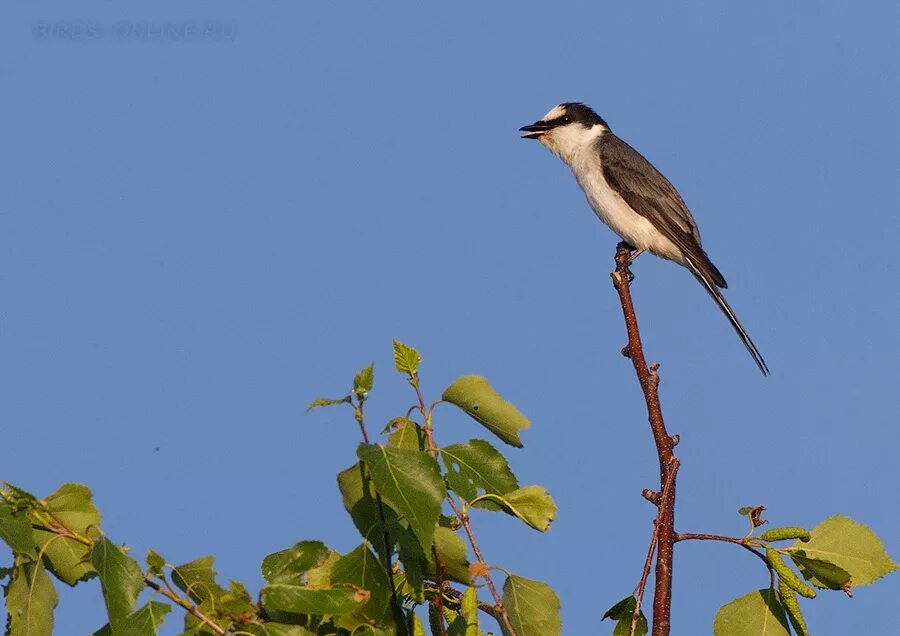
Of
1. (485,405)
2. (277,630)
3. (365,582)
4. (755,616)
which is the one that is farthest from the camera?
(755,616)

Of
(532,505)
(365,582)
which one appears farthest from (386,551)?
(532,505)

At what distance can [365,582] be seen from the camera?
9.57 feet

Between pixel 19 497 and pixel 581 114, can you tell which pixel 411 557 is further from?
pixel 581 114

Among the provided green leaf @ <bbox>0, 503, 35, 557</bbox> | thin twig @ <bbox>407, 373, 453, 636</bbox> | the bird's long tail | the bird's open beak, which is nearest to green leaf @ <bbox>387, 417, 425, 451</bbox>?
thin twig @ <bbox>407, 373, 453, 636</bbox>

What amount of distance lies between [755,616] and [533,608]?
0.85 meters

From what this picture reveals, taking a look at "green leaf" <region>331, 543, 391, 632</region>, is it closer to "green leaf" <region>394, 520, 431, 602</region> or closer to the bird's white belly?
"green leaf" <region>394, 520, 431, 602</region>

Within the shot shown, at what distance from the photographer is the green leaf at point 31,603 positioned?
3104 millimetres

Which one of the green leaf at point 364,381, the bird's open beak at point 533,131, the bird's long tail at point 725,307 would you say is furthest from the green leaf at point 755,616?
the bird's open beak at point 533,131

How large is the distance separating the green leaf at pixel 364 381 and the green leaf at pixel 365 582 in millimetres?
463

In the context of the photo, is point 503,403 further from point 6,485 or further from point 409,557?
point 6,485

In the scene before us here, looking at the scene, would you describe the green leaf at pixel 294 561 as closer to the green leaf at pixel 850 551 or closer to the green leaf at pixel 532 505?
the green leaf at pixel 532 505

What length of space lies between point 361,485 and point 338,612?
0.41 metres

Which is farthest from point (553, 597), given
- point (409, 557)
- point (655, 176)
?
point (655, 176)

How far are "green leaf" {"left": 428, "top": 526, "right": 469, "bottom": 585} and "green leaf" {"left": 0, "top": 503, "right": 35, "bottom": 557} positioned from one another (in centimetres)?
114
